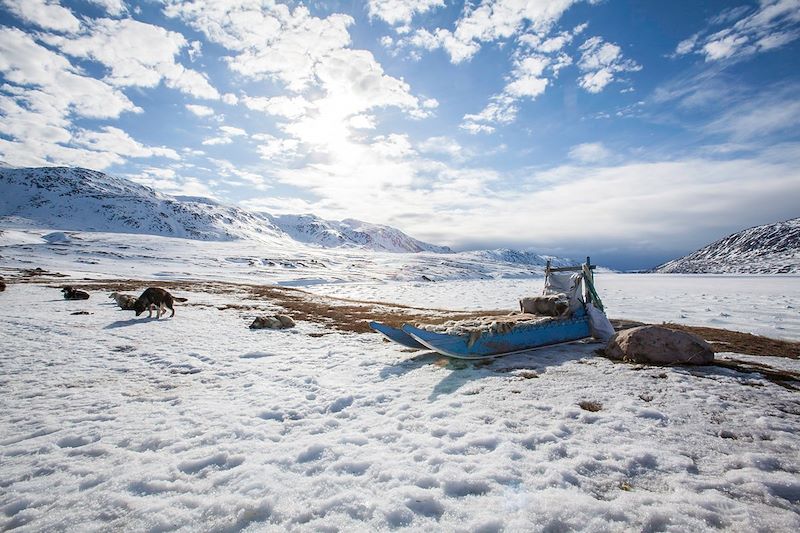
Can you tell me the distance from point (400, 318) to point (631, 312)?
18.8 meters

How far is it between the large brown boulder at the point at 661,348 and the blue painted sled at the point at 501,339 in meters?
1.73

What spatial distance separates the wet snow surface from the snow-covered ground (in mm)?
28

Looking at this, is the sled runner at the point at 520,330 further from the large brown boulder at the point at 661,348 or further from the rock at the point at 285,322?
the rock at the point at 285,322

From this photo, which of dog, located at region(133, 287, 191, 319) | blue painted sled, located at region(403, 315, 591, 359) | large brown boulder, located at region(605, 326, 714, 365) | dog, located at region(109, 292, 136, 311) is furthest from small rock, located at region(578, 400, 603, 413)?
dog, located at region(109, 292, 136, 311)

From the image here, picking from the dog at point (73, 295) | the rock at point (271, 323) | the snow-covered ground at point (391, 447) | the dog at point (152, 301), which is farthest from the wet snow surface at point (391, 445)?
the dog at point (73, 295)

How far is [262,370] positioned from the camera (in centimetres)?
1004

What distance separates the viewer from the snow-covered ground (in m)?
4.05

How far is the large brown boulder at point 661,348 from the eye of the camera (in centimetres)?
928

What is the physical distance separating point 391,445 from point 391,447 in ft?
0.19

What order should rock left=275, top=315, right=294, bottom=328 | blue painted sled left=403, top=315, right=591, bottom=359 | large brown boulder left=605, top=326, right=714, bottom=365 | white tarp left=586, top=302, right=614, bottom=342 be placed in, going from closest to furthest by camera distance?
large brown boulder left=605, top=326, right=714, bottom=365, blue painted sled left=403, top=315, right=591, bottom=359, white tarp left=586, top=302, right=614, bottom=342, rock left=275, top=315, right=294, bottom=328

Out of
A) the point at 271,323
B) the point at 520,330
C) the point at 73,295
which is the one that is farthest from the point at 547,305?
the point at 73,295

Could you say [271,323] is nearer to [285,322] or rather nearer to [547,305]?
[285,322]

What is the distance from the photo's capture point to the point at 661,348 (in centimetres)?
955

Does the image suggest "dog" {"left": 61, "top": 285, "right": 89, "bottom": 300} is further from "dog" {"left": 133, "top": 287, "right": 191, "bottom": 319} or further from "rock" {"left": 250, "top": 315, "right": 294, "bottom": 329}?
"rock" {"left": 250, "top": 315, "right": 294, "bottom": 329}
